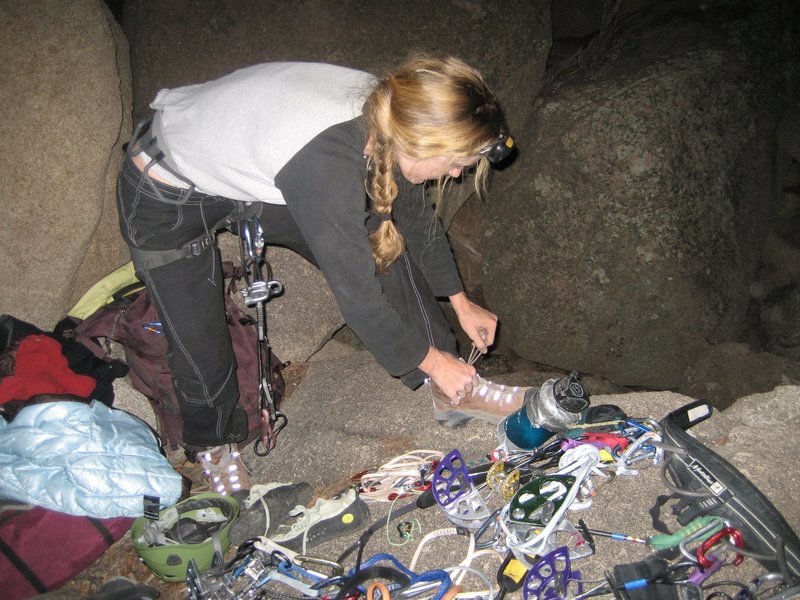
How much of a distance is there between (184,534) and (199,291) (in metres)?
0.92

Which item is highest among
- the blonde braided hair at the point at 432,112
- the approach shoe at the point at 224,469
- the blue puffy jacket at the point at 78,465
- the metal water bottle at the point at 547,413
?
the blonde braided hair at the point at 432,112

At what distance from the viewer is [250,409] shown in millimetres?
2438

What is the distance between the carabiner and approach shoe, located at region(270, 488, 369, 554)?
1033mm

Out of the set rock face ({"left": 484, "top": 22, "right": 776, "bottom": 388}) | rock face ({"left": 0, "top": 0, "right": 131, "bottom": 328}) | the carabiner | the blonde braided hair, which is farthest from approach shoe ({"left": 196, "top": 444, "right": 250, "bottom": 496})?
rock face ({"left": 484, "top": 22, "right": 776, "bottom": 388})

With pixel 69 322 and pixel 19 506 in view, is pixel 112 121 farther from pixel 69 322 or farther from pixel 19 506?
pixel 19 506

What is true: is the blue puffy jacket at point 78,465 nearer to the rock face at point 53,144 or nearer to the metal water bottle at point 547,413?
the rock face at point 53,144

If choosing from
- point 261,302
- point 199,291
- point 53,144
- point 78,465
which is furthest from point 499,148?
point 53,144

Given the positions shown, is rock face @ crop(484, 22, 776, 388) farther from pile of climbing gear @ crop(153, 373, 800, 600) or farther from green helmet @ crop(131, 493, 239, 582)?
green helmet @ crop(131, 493, 239, 582)

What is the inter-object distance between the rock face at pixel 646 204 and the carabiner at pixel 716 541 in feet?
6.55

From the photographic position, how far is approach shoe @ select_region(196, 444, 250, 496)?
2297 mm

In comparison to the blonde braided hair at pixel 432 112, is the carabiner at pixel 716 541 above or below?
below

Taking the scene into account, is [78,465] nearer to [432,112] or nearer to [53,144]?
[53,144]

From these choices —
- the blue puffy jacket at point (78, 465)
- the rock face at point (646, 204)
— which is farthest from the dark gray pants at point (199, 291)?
the rock face at point (646, 204)

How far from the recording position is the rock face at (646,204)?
3025 mm
